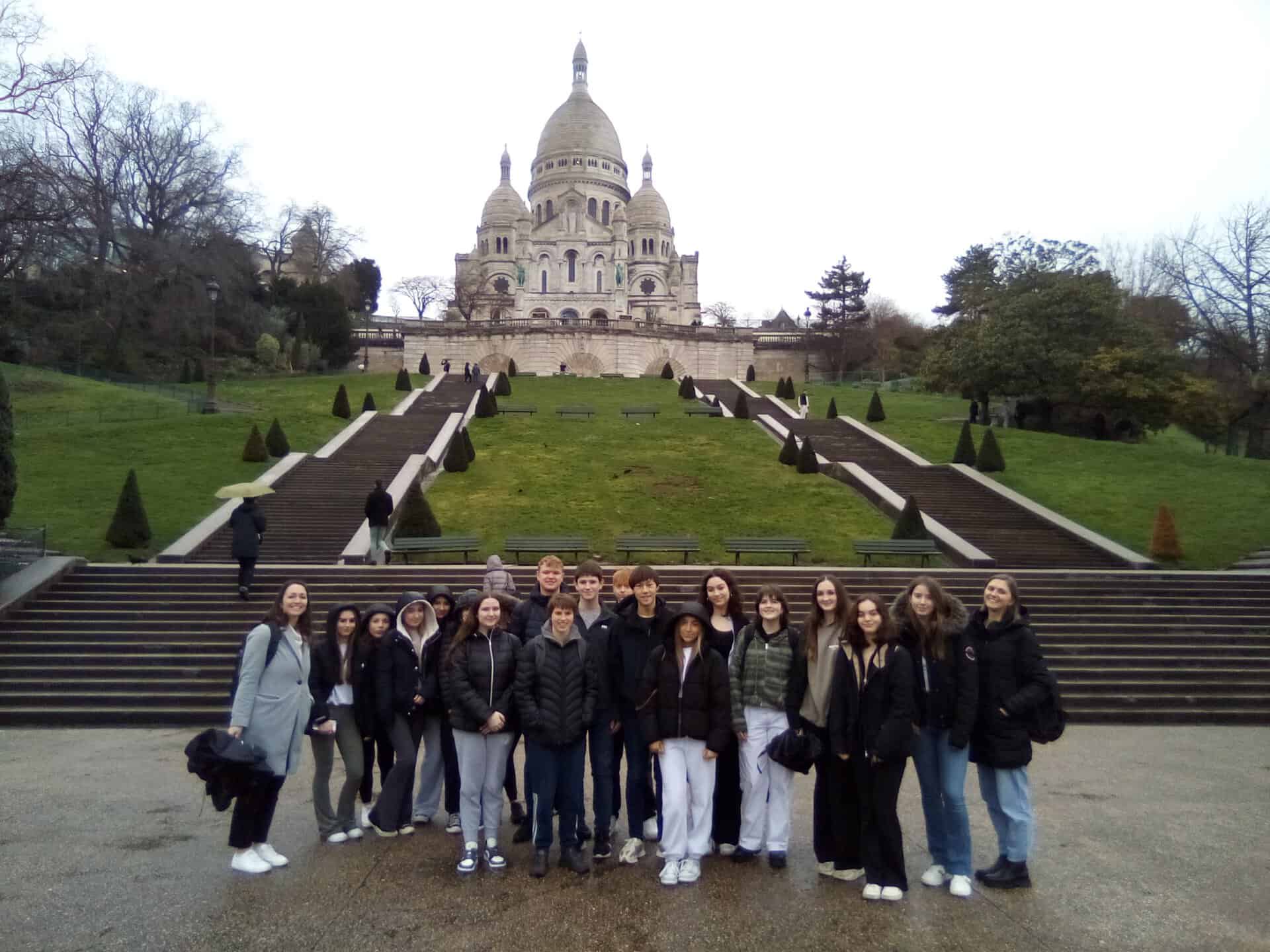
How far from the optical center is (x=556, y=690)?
5.29 m

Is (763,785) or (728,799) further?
(728,799)

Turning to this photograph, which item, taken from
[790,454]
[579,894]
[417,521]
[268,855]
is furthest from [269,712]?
[790,454]

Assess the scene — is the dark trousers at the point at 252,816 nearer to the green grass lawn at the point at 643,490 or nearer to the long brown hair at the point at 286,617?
the long brown hair at the point at 286,617

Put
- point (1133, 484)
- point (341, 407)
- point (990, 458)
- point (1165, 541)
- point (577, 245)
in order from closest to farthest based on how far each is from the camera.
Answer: point (1165, 541), point (1133, 484), point (990, 458), point (341, 407), point (577, 245)

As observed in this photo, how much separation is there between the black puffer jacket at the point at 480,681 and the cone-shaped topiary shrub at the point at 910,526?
14141mm

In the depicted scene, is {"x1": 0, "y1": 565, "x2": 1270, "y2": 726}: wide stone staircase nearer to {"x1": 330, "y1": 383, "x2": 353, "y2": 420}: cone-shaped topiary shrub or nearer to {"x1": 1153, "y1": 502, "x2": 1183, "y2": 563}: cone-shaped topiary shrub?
{"x1": 1153, "y1": 502, "x2": 1183, "y2": 563}: cone-shaped topiary shrub

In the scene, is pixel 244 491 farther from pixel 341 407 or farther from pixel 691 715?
pixel 341 407

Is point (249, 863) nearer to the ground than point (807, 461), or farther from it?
nearer to the ground

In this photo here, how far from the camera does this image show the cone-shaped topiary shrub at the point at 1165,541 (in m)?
17.4

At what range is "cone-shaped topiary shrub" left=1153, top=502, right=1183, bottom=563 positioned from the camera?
17.4m

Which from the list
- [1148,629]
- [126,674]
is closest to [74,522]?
[126,674]

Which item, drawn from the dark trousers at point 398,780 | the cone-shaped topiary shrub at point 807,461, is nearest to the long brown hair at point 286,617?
the dark trousers at point 398,780

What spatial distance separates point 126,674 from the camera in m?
10.8

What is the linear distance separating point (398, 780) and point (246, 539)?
8460 mm
